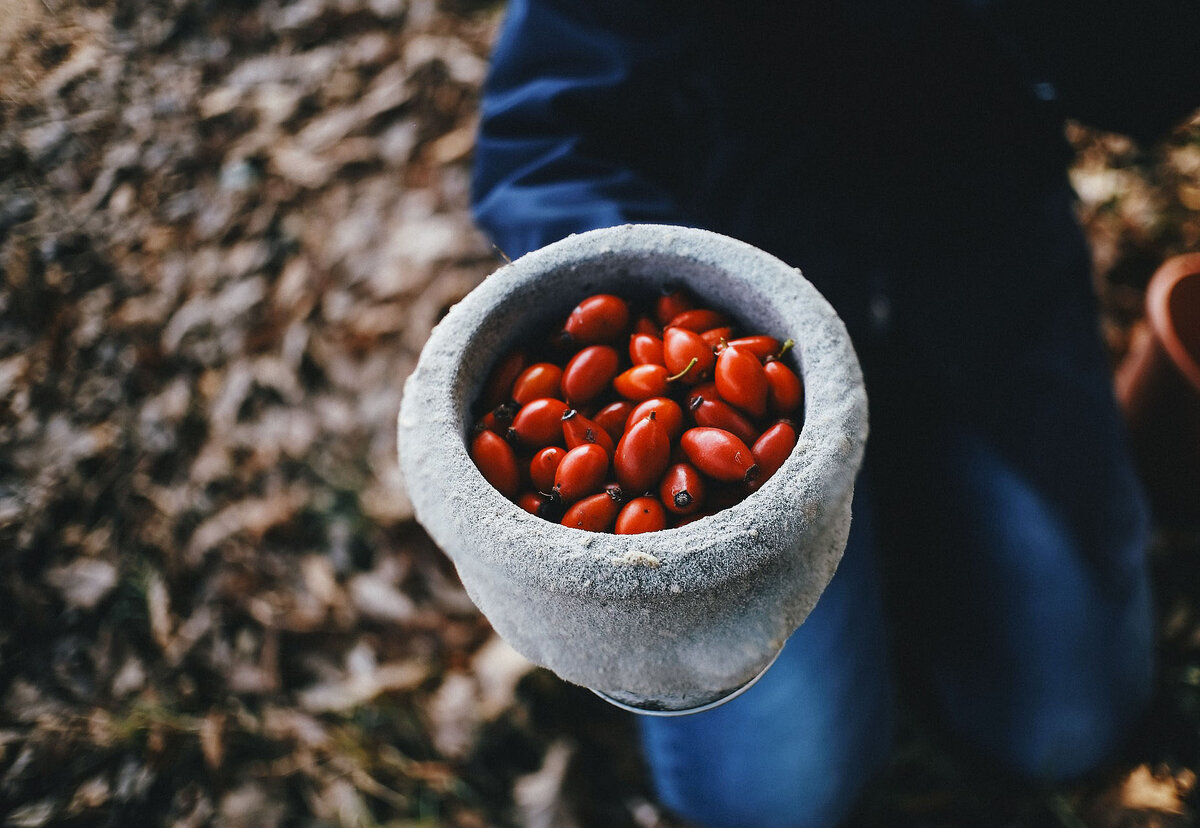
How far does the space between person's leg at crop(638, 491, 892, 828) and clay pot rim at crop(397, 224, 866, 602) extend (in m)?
0.48

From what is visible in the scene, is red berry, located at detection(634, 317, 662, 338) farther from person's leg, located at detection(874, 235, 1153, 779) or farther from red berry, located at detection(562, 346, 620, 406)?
person's leg, located at detection(874, 235, 1153, 779)

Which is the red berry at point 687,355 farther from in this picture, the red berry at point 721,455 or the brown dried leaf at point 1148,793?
the brown dried leaf at point 1148,793

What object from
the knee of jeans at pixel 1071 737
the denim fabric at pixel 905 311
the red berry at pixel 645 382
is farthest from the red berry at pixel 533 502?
the knee of jeans at pixel 1071 737

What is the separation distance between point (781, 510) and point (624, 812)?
811mm

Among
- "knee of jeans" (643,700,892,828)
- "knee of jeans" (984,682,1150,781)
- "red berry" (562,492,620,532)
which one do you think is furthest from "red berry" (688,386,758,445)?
"knee of jeans" (984,682,1150,781)

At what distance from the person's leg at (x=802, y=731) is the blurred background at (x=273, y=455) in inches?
5.4

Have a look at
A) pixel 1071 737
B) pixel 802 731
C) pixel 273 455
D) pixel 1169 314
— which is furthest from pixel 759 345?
pixel 273 455

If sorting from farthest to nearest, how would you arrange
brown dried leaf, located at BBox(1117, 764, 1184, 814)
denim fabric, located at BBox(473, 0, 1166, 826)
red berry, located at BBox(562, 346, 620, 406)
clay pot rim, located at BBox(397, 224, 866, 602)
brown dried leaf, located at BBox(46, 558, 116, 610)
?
brown dried leaf, located at BBox(46, 558, 116, 610)
brown dried leaf, located at BBox(1117, 764, 1184, 814)
denim fabric, located at BBox(473, 0, 1166, 826)
red berry, located at BBox(562, 346, 620, 406)
clay pot rim, located at BBox(397, 224, 866, 602)

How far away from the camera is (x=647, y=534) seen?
56 cm

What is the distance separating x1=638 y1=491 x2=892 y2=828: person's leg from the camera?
1000 millimetres

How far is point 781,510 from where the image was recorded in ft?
1.82

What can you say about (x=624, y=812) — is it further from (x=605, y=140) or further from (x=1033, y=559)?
(x=605, y=140)

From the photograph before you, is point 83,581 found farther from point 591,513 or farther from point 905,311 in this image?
point 905,311

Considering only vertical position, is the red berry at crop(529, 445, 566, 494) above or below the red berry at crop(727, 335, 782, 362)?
below
